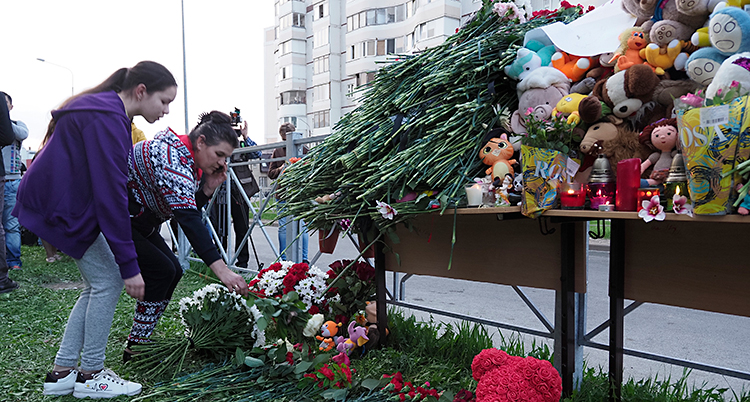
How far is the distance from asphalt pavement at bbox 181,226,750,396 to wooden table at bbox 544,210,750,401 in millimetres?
552

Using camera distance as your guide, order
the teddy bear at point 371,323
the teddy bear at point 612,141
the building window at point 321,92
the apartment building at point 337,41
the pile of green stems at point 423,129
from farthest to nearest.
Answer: the building window at point 321,92 → the apartment building at point 337,41 → the teddy bear at point 371,323 → the pile of green stems at point 423,129 → the teddy bear at point 612,141

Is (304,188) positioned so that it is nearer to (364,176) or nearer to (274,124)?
(364,176)

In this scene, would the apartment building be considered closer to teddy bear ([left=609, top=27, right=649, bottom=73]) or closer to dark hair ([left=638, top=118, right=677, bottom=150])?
teddy bear ([left=609, top=27, right=649, bottom=73])

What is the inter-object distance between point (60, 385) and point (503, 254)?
191cm

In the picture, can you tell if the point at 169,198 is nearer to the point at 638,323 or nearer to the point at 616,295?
the point at 616,295

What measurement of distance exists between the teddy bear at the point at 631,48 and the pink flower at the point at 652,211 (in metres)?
0.56

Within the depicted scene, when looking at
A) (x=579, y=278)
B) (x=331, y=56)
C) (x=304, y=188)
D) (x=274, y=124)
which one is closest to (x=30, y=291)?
(x=304, y=188)

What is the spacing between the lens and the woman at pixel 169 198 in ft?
6.88

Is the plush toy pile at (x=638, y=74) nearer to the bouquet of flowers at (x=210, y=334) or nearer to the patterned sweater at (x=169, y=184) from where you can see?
the patterned sweater at (x=169, y=184)

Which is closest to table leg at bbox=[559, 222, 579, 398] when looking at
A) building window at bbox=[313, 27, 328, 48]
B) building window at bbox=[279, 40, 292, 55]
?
building window at bbox=[313, 27, 328, 48]

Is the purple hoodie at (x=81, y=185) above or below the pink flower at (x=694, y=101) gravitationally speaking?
below

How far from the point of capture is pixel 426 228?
2.39 meters

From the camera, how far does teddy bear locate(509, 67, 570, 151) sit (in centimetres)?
190

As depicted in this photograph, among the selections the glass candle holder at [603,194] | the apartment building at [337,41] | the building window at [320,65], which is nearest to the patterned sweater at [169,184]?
the glass candle holder at [603,194]
